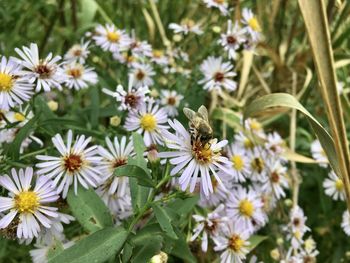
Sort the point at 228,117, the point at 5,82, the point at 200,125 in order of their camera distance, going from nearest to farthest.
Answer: the point at 200,125 → the point at 5,82 → the point at 228,117

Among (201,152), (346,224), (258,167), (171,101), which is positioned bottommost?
(346,224)

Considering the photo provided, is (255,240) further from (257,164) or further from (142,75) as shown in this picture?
(142,75)

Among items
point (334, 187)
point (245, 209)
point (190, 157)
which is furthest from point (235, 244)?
point (334, 187)

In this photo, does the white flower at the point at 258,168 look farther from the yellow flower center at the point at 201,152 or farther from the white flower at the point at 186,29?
the yellow flower center at the point at 201,152

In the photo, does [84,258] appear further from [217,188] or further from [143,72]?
[143,72]

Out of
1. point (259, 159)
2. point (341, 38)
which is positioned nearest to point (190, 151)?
point (259, 159)

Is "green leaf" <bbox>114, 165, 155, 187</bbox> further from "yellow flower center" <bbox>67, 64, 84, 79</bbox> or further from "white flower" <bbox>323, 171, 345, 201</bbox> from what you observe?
"white flower" <bbox>323, 171, 345, 201</bbox>

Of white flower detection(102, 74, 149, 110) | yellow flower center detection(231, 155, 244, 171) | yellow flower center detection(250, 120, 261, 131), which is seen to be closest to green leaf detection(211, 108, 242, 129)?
yellow flower center detection(250, 120, 261, 131)

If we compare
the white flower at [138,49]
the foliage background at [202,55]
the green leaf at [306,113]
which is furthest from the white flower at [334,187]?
the white flower at [138,49]
